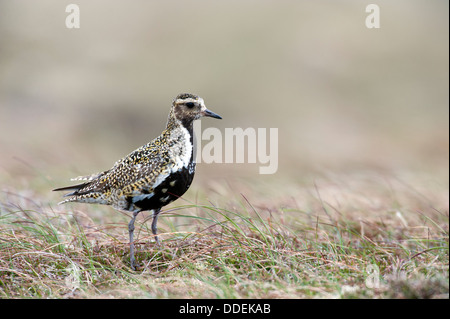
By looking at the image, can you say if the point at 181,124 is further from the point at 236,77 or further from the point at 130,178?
the point at 236,77

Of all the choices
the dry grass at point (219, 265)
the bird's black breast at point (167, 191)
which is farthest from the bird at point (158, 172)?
the dry grass at point (219, 265)

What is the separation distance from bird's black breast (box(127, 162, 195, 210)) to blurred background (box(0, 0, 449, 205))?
32.4 feet

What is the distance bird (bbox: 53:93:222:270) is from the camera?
528 centimetres

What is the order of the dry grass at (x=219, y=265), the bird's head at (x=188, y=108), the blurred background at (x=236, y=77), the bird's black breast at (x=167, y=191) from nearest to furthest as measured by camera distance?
the dry grass at (x=219, y=265) → the bird's black breast at (x=167, y=191) → the bird's head at (x=188, y=108) → the blurred background at (x=236, y=77)

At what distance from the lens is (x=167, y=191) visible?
5.28 metres

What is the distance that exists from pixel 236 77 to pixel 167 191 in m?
19.2

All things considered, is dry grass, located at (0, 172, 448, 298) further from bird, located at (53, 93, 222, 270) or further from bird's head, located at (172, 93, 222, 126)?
bird's head, located at (172, 93, 222, 126)

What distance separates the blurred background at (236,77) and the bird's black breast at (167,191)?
9.89 m

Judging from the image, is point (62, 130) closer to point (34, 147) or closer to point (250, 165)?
point (34, 147)

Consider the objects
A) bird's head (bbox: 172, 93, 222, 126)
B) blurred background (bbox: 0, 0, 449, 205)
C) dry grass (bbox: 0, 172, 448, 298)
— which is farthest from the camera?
blurred background (bbox: 0, 0, 449, 205)

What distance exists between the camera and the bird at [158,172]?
5281mm

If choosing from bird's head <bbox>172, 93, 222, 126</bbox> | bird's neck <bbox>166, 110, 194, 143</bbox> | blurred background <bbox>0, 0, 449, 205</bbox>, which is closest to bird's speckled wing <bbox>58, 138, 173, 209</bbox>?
bird's neck <bbox>166, 110, 194, 143</bbox>

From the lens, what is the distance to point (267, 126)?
70.4 feet

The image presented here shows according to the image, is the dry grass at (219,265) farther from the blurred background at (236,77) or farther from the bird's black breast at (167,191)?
the blurred background at (236,77)
